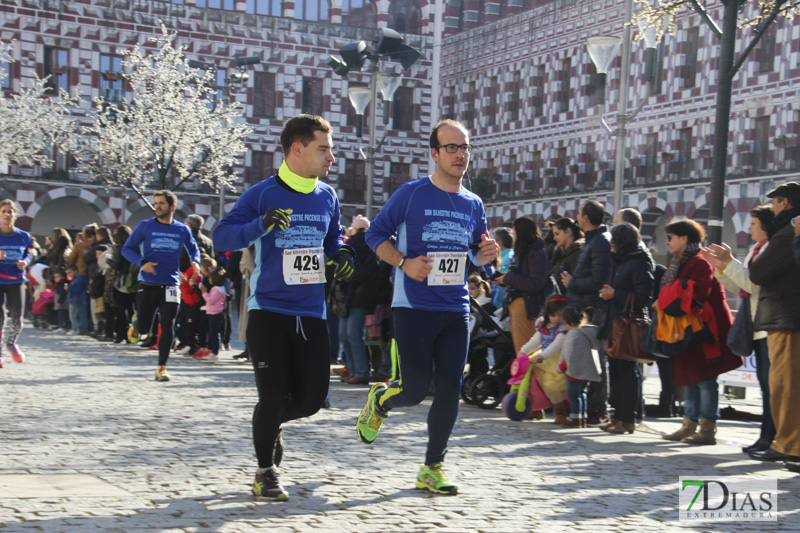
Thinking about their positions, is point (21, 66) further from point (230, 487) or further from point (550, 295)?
point (230, 487)

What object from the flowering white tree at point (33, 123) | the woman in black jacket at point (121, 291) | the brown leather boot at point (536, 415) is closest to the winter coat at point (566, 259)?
the brown leather boot at point (536, 415)

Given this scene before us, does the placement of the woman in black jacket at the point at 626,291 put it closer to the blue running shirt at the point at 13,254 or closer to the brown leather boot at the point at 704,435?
the brown leather boot at the point at 704,435

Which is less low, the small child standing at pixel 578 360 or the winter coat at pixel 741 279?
the winter coat at pixel 741 279

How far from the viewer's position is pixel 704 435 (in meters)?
9.89

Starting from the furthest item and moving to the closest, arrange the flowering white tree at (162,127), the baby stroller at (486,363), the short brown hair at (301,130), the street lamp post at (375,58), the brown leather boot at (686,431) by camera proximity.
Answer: the flowering white tree at (162,127) < the street lamp post at (375,58) < the baby stroller at (486,363) < the brown leather boot at (686,431) < the short brown hair at (301,130)

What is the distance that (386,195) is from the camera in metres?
53.9

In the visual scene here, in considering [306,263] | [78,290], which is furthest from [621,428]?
[78,290]

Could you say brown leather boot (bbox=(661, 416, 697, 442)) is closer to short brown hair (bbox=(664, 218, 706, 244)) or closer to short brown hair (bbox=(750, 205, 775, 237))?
short brown hair (bbox=(664, 218, 706, 244))

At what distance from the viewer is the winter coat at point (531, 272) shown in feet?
38.0

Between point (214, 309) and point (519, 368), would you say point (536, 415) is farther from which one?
point (214, 309)

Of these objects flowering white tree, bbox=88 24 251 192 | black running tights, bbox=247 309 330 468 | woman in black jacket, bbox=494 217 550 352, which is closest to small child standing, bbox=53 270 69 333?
woman in black jacket, bbox=494 217 550 352

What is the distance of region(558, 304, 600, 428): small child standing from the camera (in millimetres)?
10398

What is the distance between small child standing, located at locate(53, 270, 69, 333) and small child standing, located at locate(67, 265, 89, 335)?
81cm

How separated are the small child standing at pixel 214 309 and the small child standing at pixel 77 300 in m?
6.34
